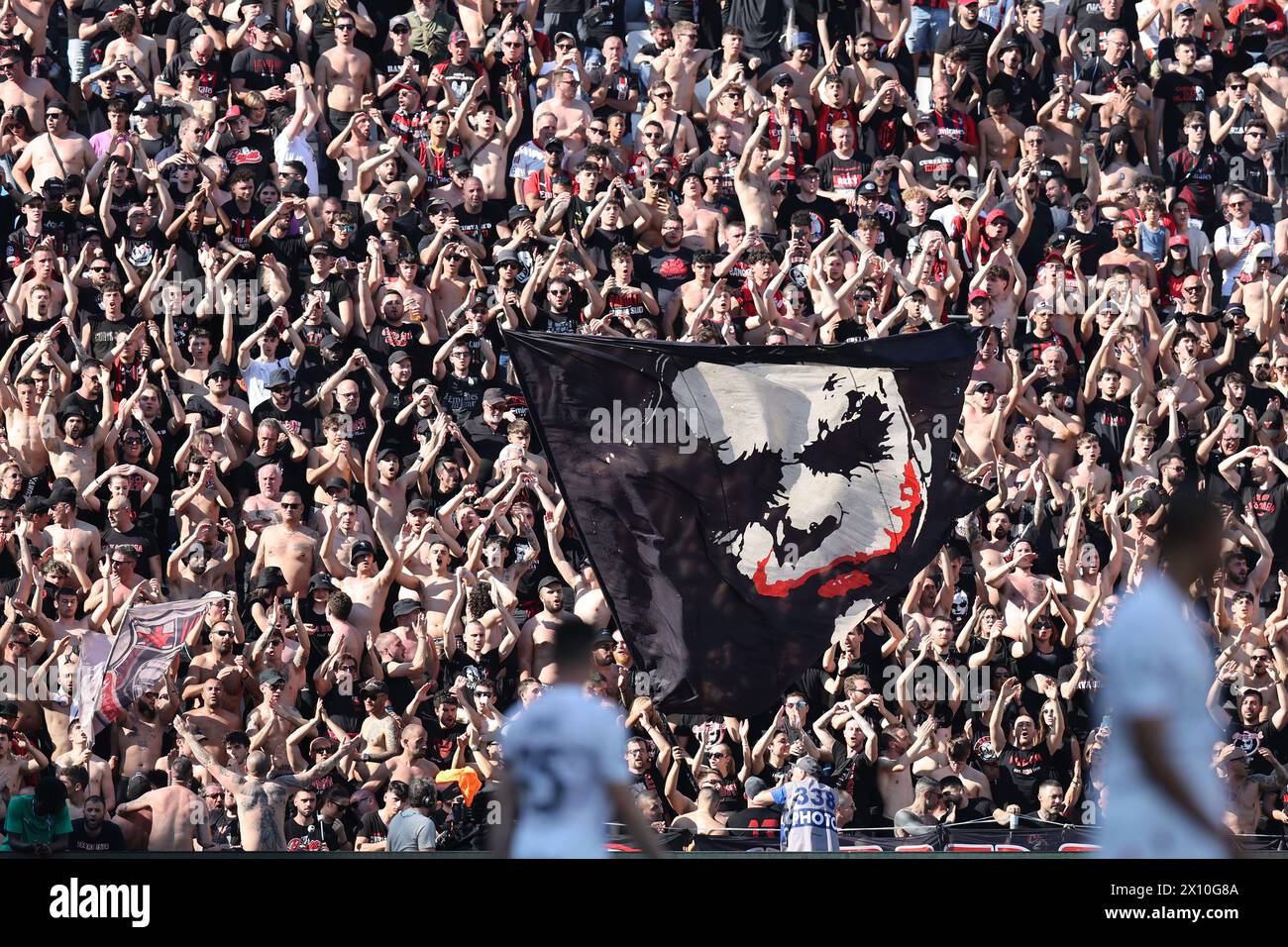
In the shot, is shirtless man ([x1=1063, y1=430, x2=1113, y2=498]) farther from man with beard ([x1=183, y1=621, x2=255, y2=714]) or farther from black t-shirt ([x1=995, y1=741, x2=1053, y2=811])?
man with beard ([x1=183, y1=621, x2=255, y2=714])

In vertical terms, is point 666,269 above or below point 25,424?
above

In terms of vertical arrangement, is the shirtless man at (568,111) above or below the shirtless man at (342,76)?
below

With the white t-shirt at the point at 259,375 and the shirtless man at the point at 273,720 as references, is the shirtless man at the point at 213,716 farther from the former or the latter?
the white t-shirt at the point at 259,375

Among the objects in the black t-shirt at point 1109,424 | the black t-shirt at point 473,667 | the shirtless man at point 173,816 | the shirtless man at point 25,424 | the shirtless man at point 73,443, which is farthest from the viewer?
the black t-shirt at point 1109,424

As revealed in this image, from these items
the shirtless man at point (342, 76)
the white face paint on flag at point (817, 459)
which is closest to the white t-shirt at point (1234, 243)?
the shirtless man at point (342, 76)

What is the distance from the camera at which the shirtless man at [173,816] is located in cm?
1175

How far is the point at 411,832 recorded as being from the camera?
1123 cm

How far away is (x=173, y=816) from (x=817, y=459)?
3.95 metres

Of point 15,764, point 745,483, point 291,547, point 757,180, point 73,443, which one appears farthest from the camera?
point 757,180

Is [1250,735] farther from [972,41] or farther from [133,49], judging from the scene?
[133,49]

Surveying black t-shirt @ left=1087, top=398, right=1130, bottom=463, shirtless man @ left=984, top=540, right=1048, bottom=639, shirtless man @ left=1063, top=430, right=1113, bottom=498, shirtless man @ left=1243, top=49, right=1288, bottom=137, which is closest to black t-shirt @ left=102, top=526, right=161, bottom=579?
shirtless man @ left=984, top=540, right=1048, bottom=639

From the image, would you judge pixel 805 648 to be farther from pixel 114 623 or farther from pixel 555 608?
pixel 114 623

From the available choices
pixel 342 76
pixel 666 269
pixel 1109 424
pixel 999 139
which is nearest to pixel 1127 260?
pixel 1109 424

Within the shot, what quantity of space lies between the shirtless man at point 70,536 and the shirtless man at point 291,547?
3.25 ft
